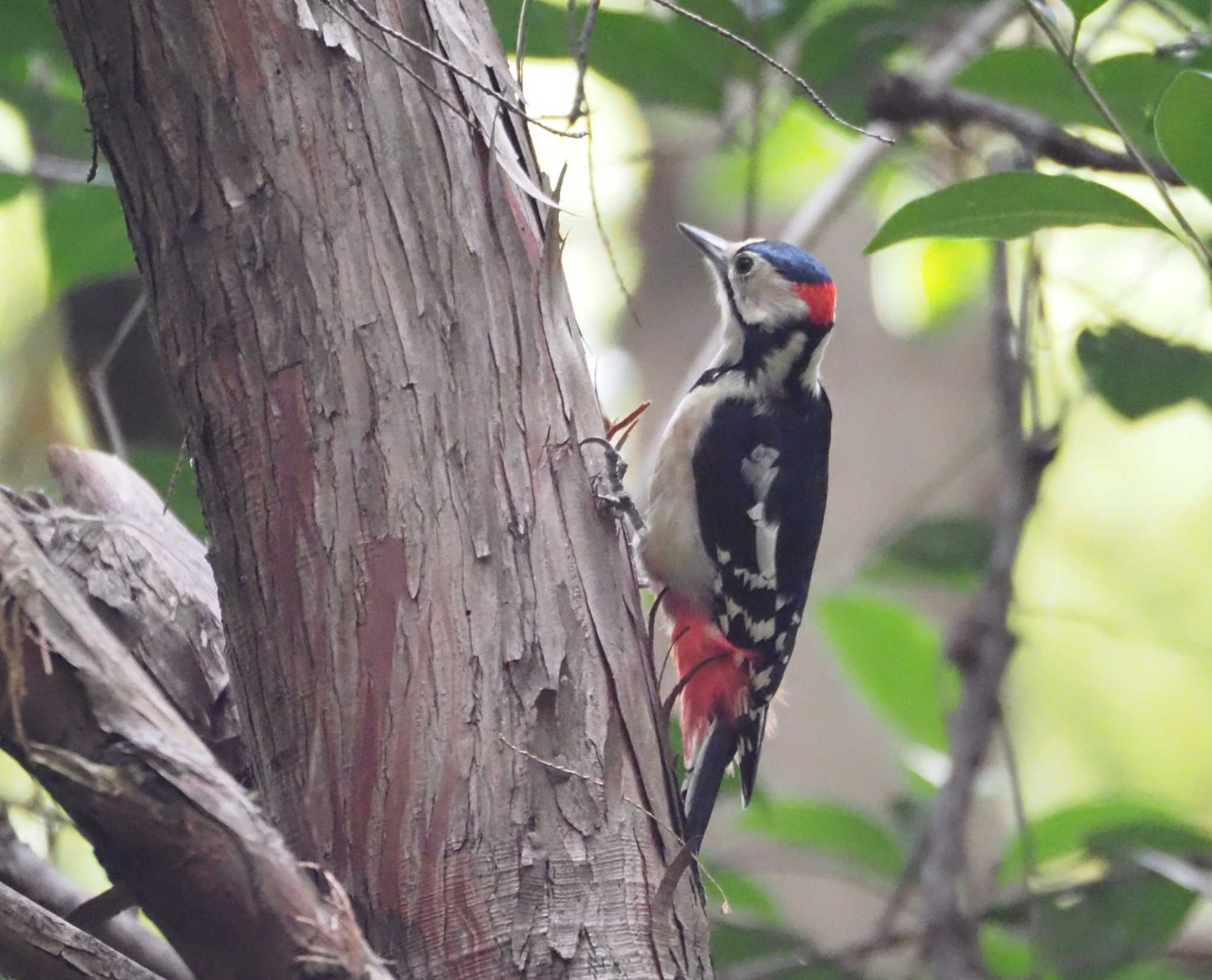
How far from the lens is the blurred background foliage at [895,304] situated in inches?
85.8

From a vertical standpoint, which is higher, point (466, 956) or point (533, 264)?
point (533, 264)

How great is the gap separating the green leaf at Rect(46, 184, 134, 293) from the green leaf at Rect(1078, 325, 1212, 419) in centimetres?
180

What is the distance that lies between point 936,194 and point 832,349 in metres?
3.38

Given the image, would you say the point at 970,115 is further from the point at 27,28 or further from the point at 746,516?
the point at 27,28

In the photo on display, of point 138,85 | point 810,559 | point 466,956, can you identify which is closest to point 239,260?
point 138,85

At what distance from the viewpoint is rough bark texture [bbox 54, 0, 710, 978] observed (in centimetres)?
148

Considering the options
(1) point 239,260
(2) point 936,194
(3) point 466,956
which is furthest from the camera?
(2) point 936,194

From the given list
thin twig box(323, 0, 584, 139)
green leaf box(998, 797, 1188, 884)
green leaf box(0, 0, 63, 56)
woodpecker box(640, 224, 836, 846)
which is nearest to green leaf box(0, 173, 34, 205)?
green leaf box(0, 0, 63, 56)

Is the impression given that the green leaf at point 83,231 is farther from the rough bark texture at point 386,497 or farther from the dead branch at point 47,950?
the dead branch at point 47,950

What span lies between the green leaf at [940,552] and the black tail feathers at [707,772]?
1.05 m

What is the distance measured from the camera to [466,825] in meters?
1.47

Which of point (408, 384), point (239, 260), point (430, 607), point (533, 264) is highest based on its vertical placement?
point (533, 264)

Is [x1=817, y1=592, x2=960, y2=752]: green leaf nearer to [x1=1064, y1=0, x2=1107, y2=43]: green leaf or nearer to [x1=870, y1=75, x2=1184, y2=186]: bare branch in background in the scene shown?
[x1=870, y1=75, x2=1184, y2=186]: bare branch in background

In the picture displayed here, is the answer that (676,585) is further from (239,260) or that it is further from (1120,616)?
(1120,616)
